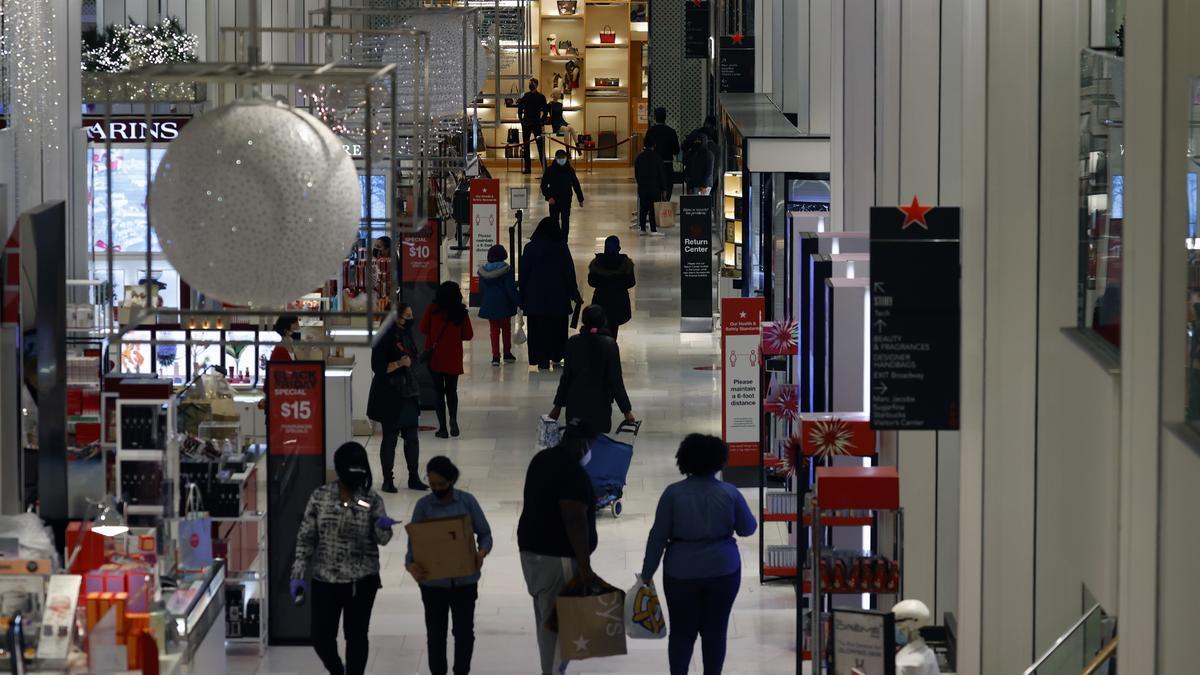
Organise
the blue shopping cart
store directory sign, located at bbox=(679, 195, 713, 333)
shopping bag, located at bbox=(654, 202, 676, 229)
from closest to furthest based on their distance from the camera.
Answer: the blue shopping cart → store directory sign, located at bbox=(679, 195, 713, 333) → shopping bag, located at bbox=(654, 202, 676, 229)

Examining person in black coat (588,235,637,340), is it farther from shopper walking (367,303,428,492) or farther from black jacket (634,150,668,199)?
black jacket (634,150,668,199)

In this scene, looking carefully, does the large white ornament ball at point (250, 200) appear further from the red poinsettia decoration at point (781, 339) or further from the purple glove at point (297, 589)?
the red poinsettia decoration at point (781, 339)

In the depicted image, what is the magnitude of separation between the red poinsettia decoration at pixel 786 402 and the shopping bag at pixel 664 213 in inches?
598

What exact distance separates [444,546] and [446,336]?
555 cm

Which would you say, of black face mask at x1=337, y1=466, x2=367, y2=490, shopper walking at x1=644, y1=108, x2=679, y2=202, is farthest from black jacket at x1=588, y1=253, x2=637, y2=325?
shopper walking at x1=644, y1=108, x2=679, y2=202

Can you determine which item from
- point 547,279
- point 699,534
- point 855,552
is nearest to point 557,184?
point 547,279

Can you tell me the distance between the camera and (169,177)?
373 centimetres

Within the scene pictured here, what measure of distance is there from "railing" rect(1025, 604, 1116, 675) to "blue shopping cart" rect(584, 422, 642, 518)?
14.7 feet

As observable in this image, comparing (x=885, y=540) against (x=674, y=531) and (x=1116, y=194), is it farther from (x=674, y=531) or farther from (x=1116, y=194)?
(x=1116, y=194)

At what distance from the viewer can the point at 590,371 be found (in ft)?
38.8

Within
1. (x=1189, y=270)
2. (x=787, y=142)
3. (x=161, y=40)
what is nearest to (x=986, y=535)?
(x=1189, y=270)

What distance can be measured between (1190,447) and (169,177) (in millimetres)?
2255

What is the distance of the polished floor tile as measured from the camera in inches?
337

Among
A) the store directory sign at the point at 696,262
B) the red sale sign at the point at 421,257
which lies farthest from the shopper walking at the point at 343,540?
the store directory sign at the point at 696,262
